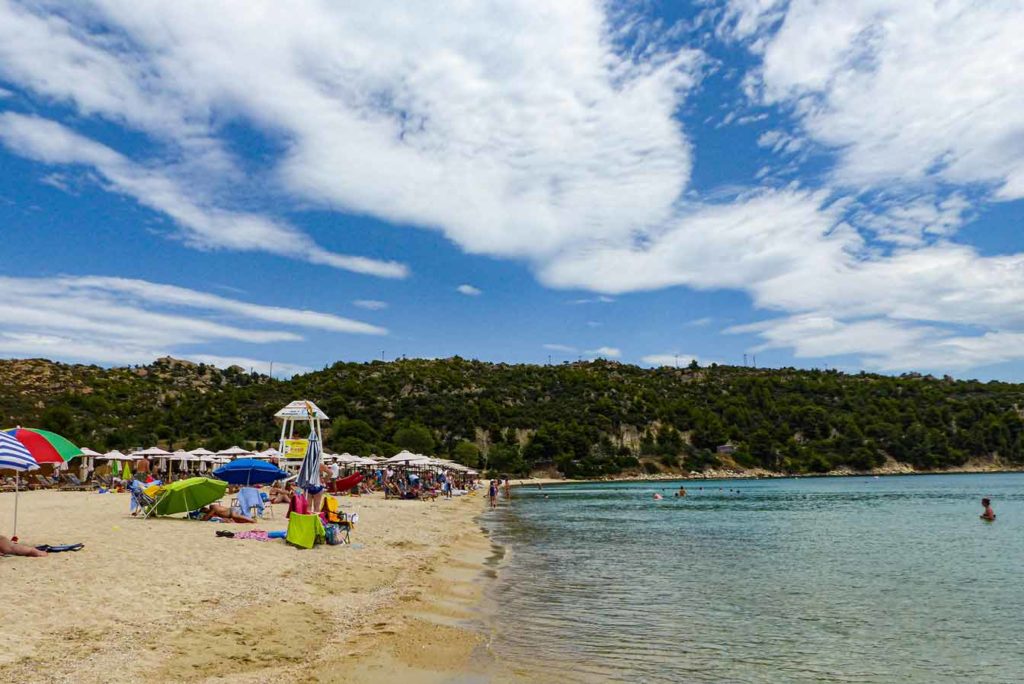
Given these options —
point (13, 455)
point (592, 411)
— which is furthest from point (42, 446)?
point (592, 411)

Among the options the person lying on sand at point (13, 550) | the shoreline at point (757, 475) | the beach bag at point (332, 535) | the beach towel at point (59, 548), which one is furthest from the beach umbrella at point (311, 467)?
the shoreline at point (757, 475)

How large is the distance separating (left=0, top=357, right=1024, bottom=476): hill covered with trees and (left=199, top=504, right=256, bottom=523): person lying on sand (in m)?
50.5

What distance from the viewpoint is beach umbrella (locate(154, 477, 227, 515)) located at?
57.2 ft

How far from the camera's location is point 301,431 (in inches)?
3302

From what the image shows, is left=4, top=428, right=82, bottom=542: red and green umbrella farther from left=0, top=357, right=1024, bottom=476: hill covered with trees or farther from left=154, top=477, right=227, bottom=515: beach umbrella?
left=0, top=357, right=1024, bottom=476: hill covered with trees

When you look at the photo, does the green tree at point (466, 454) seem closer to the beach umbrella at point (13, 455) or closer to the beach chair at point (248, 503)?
the beach chair at point (248, 503)

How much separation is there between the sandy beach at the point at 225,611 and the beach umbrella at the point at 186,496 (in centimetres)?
216

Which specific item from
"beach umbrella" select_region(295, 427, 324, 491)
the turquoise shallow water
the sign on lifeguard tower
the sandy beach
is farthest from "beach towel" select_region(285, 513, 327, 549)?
the sign on lifeguard tower

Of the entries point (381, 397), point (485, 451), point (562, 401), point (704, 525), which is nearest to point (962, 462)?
point (562, 401)

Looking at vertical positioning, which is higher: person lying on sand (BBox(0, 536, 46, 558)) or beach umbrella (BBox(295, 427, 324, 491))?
beach umbrella (BBox(295, 427, 324, 491))

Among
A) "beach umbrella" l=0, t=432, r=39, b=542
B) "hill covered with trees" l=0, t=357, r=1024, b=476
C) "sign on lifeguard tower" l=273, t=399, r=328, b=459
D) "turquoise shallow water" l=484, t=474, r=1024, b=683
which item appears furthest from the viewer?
"hill covered with trees" l=0, t=357, r=1024, b=476

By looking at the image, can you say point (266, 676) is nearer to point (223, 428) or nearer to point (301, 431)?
point (223, 428)

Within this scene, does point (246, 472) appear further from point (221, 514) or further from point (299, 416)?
point (299, 416)

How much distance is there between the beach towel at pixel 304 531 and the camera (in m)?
14.2
